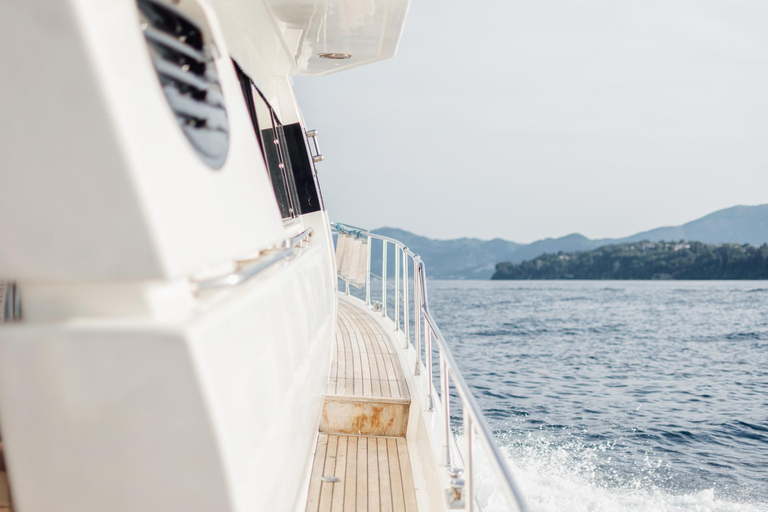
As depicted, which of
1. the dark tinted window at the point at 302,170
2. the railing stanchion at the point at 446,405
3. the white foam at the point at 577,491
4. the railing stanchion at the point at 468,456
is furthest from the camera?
the white foam at the point at 577,491

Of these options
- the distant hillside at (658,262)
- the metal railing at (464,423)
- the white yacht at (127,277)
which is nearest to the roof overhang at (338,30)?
the metal railing at (464,423)

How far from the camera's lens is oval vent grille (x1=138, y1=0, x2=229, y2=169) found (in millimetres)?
809

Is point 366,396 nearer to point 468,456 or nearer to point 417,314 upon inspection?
point 417,314

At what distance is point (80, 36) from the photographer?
0.61 metres

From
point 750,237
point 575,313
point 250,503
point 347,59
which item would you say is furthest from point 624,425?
point 750,237

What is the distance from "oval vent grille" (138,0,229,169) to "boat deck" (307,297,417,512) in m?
1.94

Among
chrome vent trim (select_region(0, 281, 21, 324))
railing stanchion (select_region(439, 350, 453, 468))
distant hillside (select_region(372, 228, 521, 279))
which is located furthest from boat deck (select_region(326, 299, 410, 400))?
distant hillside (select_region(372, 228, 521, 279))

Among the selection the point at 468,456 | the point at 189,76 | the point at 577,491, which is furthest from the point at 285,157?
the point at 577,491

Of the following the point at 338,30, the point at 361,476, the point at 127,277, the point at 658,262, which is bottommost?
the point at 658,262

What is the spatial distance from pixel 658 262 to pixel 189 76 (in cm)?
5717

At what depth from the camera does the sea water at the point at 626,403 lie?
326 inches

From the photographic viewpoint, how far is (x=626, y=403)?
1354 cm

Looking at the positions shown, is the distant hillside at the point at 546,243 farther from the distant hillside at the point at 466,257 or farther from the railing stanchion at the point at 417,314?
the railing stanchion at the point at 417,314

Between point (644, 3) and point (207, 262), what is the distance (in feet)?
246
